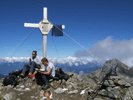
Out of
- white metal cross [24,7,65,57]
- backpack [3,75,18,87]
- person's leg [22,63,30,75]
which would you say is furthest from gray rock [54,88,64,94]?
white metal cross [24,7,65,57]

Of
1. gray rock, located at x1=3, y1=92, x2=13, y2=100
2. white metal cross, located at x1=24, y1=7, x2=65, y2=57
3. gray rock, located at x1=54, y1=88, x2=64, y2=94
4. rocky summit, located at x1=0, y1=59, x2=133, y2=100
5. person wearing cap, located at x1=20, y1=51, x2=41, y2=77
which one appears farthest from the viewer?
white metal cross, located at x1=24, y1=7, x2=65, y2=57

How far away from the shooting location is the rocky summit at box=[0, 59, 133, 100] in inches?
177

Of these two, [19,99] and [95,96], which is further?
[19,99]

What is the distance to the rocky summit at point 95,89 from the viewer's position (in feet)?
14.8

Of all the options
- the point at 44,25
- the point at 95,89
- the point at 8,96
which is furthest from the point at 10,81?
the point at 95,89

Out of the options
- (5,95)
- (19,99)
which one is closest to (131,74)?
(19,99)

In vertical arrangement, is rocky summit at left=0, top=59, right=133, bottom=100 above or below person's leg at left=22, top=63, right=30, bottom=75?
below

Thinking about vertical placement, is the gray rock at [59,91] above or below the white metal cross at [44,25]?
below

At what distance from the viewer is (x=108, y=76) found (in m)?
5.20

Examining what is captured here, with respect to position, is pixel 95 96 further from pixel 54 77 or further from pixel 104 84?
pixel 54 77

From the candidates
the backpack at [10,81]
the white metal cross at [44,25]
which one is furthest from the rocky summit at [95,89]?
the white metal cross at [44,25]

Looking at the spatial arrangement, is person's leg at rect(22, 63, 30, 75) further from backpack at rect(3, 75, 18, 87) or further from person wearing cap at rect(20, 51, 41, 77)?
backpack at rect(3, 75, 18, 87)

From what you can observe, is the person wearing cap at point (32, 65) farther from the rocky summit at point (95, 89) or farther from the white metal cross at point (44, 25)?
the white metal cross at point (44, 25)

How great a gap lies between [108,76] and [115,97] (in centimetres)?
113
